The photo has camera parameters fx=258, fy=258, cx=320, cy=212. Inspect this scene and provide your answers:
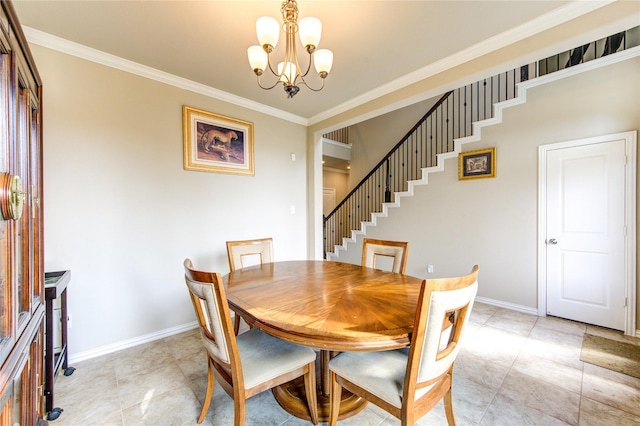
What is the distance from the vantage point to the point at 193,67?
2.50 metres

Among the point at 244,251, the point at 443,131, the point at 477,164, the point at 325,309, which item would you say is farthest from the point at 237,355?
the point at 443,131

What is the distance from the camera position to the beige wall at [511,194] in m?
2.67

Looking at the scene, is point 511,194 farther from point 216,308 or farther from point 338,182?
Answer: point 338,182

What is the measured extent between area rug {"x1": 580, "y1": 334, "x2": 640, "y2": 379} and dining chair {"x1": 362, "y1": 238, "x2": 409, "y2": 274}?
1.69m

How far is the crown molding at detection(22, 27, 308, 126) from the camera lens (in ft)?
6.66

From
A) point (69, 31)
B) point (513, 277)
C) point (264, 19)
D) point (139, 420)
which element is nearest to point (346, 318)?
point (139, 420)

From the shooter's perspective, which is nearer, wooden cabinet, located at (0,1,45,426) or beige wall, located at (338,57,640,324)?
wooden cabinet, located at (0,1,45,426)

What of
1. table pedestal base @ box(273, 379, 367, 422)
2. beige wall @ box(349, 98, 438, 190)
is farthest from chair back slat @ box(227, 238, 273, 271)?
beige wall @ box(349, 98, 438, 190)

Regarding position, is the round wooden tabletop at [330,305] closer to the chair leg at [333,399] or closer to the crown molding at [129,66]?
the chair leg at [333,399]

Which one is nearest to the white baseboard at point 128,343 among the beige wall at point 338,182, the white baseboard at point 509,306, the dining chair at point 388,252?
the dining chair at point 388,252

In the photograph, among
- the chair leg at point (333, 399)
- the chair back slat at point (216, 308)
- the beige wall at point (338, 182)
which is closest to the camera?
the chair back slat at point (216, 308)

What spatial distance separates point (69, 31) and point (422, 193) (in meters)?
4.26

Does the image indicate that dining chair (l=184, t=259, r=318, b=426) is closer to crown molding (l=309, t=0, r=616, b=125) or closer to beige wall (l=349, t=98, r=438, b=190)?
crown molding (l=309, t=0, r=616, b=125)

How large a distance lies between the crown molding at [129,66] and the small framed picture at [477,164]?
9.07ft
